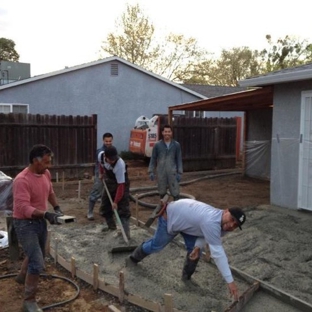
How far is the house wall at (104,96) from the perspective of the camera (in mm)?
15016

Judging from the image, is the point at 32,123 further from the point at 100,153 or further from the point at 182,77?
the point at 182,77

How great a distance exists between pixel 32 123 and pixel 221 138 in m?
7.28

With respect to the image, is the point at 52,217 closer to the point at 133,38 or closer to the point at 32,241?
the point at 32,241

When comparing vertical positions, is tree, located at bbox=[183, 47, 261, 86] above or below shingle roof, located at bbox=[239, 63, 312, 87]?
above

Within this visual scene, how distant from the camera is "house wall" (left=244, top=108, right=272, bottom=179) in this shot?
1184 centimetres

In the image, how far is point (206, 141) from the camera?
14.7m

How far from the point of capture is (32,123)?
36.0ft

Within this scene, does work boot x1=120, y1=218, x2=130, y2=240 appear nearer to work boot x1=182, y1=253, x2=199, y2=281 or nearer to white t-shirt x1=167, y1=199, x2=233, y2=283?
work boot x1=182, y1=253, x2=199, y2=281

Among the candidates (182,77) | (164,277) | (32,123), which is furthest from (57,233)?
(182,77)

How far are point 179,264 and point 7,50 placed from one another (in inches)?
1629

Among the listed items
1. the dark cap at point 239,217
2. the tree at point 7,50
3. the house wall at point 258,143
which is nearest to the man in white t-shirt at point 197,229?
the dark cap at point 239,217

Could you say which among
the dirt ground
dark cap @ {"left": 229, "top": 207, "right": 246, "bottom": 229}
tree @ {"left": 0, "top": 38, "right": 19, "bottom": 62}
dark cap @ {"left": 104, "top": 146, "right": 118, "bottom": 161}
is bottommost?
the dirt ground

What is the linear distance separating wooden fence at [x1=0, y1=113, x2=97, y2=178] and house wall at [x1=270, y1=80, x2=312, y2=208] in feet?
19.4

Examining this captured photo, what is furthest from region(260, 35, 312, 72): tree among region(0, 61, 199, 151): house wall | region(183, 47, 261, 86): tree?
region(0, 61, 199, 151): house wall
